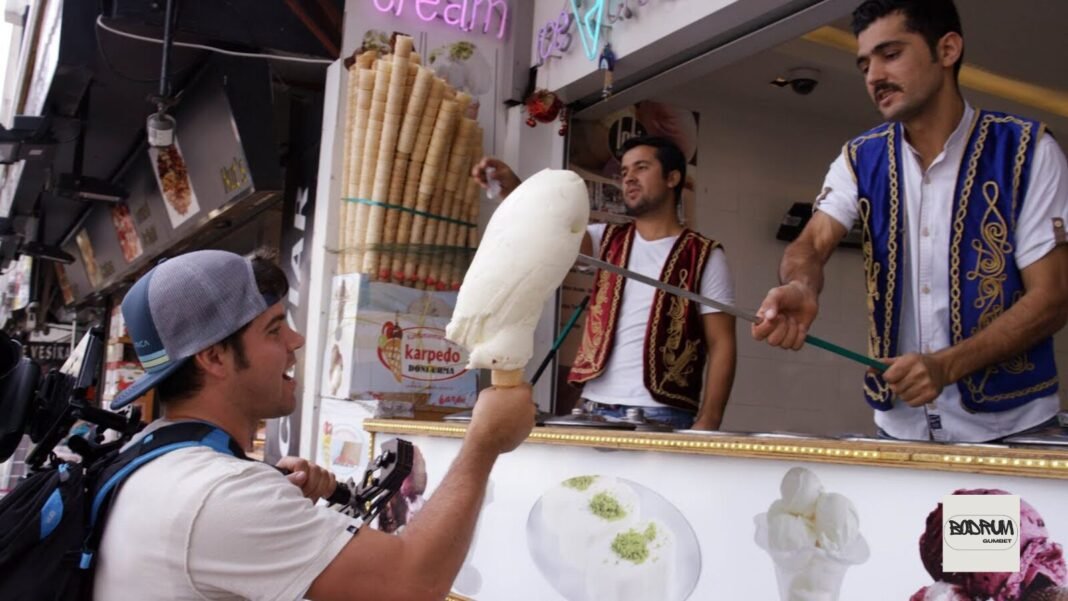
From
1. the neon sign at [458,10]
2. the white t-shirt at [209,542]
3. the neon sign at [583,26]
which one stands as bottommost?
the white t-shirt at [209,542]

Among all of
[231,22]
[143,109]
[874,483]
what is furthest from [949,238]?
A: [143,109]

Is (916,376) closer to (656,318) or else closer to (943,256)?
(943,256)

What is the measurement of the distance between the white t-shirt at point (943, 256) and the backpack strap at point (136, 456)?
166cm

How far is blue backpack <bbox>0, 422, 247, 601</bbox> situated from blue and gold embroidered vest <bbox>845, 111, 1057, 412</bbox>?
1.71 m

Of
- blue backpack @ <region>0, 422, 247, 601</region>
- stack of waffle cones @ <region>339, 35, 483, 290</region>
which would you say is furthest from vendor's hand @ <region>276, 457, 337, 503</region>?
stack of waffle cones @ <region>339, 35, 483, 290</region>

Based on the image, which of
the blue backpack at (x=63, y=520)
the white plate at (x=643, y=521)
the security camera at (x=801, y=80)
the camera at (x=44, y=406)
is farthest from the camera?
the security camera at (x=801, y=80)

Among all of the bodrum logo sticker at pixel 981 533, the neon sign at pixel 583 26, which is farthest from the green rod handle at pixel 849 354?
the neon sign at pixel 583 26

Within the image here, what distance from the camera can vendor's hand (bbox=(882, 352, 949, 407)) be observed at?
6.46ft

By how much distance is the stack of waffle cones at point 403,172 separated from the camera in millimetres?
4102

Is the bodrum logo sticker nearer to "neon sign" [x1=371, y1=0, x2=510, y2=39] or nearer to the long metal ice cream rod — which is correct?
the long metal ice cream rod

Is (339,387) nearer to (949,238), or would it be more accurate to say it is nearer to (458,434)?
(458,434)

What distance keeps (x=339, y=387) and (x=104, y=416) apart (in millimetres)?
2252

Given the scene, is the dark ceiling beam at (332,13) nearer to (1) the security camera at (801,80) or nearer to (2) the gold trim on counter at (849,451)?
(1) the security camera at (801,80)

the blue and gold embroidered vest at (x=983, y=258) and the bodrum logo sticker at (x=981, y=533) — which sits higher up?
the blue and gold embroidered vest at (x=983, y=258)
